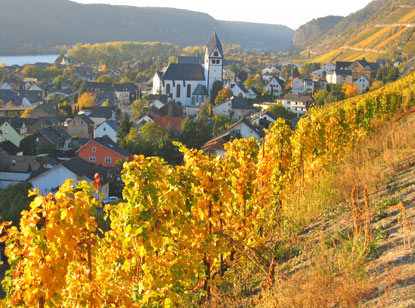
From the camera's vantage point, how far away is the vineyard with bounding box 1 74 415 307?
377 cm

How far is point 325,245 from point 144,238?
2.20 meters

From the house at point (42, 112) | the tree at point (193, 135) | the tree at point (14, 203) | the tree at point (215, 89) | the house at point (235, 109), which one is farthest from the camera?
the tree at point (215, 89)

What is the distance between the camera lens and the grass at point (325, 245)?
4.21m

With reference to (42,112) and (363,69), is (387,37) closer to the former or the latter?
(363,69)

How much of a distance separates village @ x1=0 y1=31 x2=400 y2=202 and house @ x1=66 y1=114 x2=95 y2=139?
0.28ft

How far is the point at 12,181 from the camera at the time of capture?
26.9 m

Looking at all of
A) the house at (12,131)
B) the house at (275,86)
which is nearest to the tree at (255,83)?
the house at (275,86)

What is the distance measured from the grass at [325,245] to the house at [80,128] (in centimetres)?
3664

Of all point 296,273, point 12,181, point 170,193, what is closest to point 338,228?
point 296,273

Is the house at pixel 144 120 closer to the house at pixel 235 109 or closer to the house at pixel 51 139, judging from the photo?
the house at pixel 51 139

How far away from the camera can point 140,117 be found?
44.1 metres

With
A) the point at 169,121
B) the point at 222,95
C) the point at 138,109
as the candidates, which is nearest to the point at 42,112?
the point at 138,109

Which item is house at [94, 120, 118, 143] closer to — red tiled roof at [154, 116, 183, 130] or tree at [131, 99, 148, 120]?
red tiled roof at [154, 116, 183, 130]

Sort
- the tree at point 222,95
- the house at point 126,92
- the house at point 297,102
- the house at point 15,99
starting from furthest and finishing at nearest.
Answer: the house at point 126,92 < the house at point 15,99 < the tree at point 222,95 < the house at point 297,102
